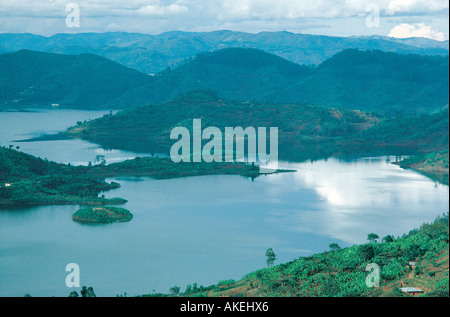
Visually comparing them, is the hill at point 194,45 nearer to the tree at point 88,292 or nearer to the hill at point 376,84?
the hill at point 376,84

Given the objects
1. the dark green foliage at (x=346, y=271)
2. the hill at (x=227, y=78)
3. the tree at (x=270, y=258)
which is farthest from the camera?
the hill at (x=227, y=78)

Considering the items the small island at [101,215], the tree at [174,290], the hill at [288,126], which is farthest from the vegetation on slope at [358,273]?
the hill at [288,126]

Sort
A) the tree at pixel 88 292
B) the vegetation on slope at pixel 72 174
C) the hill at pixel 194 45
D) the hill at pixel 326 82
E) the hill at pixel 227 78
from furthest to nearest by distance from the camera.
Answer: the hill at pixel 194 45 → the hill at pixel 227 78 → the hill at pixel 326 82 → the vegetation on slope at pixel 72 174 → the tree at pixel 88 292

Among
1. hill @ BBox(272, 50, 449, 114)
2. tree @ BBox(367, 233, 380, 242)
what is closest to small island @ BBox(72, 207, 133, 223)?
tree @ BBox(367, 233, 380, 242)

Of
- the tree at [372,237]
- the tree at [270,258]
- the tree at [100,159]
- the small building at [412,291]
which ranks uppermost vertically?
the tree at [100,159]

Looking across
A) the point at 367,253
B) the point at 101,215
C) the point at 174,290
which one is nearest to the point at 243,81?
the point at 101,215

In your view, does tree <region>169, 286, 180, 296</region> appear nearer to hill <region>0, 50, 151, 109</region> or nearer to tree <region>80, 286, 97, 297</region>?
tree <region>80, 286, 97, 297</region>

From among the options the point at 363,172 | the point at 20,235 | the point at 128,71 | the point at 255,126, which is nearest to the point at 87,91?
the point at 128,71
